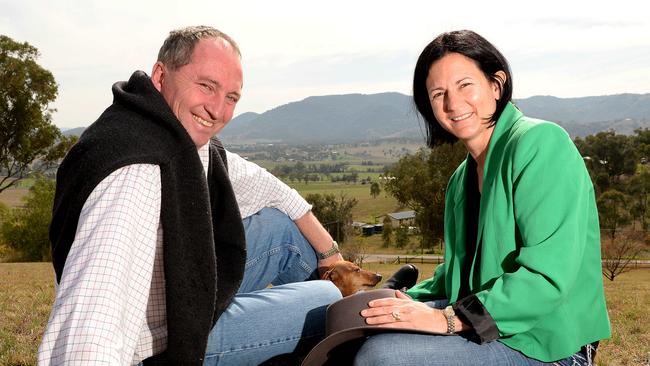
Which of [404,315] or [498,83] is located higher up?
[498,83]

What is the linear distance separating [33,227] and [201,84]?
43.4m

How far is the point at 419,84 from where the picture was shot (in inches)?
138

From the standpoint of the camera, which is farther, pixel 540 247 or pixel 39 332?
pixel 39 332

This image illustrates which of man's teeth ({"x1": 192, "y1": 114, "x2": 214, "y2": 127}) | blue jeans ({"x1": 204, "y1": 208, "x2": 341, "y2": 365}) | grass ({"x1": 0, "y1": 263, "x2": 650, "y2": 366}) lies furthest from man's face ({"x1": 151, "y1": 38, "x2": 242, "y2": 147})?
grass ({"x1": 0, "y1": 263, "x2": 650, "y2": 366})

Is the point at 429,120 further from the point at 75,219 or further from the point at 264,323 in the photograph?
the point at 75,219

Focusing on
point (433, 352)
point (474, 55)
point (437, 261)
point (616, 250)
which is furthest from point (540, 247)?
point (437, 261)

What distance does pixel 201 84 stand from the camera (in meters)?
3.05

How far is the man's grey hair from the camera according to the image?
119 inches

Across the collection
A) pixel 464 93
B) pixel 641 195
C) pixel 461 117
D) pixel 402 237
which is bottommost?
pixel 402 237

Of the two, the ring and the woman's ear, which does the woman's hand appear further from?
the woman's ear

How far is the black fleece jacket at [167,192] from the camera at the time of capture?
99.7 inches

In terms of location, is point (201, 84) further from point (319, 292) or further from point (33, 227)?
point (33, 227)

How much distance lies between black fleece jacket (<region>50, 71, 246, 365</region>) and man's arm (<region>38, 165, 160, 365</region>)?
2.7 inches

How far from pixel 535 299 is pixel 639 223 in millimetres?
62119
